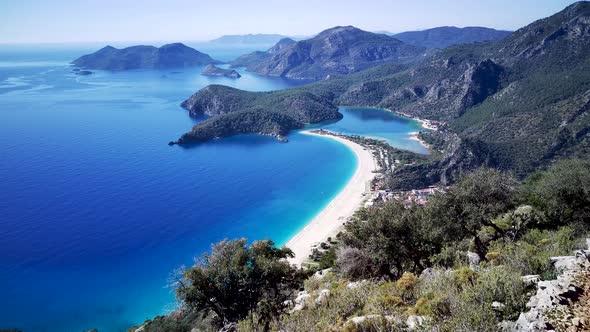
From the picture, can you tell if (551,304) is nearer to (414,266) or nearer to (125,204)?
(414,266)

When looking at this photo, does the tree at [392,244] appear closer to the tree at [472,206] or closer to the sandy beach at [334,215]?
the tree at [472,206]

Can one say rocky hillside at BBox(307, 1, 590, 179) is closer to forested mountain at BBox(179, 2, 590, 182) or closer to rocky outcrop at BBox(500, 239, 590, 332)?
forested mountain at BBox(179, 2, 590, 182)

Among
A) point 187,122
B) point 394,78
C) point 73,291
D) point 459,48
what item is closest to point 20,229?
point 73,291

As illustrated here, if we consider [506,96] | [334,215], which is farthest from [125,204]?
[506,96]

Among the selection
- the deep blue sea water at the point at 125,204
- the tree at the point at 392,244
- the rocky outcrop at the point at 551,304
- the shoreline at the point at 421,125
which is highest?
the rocky outcrop at the point at 551,304

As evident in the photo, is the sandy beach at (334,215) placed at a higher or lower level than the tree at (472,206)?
lower

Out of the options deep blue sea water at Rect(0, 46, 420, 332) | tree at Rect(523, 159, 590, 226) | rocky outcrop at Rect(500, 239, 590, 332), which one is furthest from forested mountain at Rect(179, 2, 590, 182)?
rocky outcrop at Rect(500, 239, 590, 332)

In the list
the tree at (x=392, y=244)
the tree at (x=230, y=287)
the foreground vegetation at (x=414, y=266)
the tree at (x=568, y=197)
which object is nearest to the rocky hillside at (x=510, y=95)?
the tree at (x=568, y=197)
